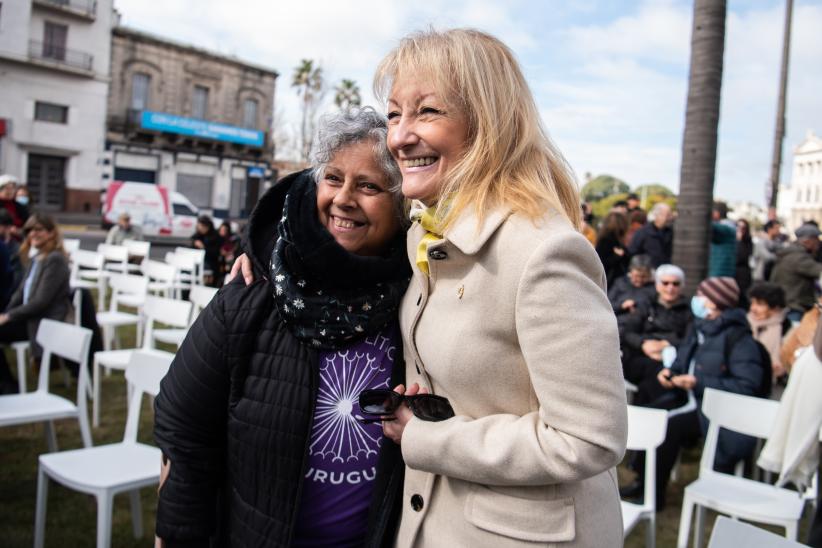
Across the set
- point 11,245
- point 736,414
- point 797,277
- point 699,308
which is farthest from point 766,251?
point 11,245

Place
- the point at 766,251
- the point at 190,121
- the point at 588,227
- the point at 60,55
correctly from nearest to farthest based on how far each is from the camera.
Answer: the point at 588,227 → the point at 766,251 → the point at 60,55 → the point at 190,121

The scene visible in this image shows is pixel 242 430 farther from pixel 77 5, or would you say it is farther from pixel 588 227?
pixel 77 5

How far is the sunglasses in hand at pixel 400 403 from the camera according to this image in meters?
1.34

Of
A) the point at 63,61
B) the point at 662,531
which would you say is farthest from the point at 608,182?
the point at 662,531

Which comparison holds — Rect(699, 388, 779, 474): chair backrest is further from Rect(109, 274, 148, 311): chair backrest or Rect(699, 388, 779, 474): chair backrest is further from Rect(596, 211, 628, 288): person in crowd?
Rect(109, 274, 148, 311): chair backrest

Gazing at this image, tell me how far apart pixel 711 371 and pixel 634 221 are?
150 inches

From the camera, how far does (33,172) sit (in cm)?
2795

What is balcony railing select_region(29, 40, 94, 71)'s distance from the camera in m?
27.8

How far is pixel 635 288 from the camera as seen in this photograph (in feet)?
18.4

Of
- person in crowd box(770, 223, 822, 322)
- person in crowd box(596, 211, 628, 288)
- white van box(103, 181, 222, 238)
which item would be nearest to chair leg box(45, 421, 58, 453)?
person in crowd box(596, 211, 628, 288)

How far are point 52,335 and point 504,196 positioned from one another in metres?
3.86

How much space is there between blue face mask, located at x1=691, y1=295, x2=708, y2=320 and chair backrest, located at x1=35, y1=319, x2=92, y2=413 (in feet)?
13.9

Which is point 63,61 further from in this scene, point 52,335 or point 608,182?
point 608,182

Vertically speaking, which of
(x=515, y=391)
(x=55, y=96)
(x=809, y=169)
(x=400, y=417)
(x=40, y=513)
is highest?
(x=55, y=96)
